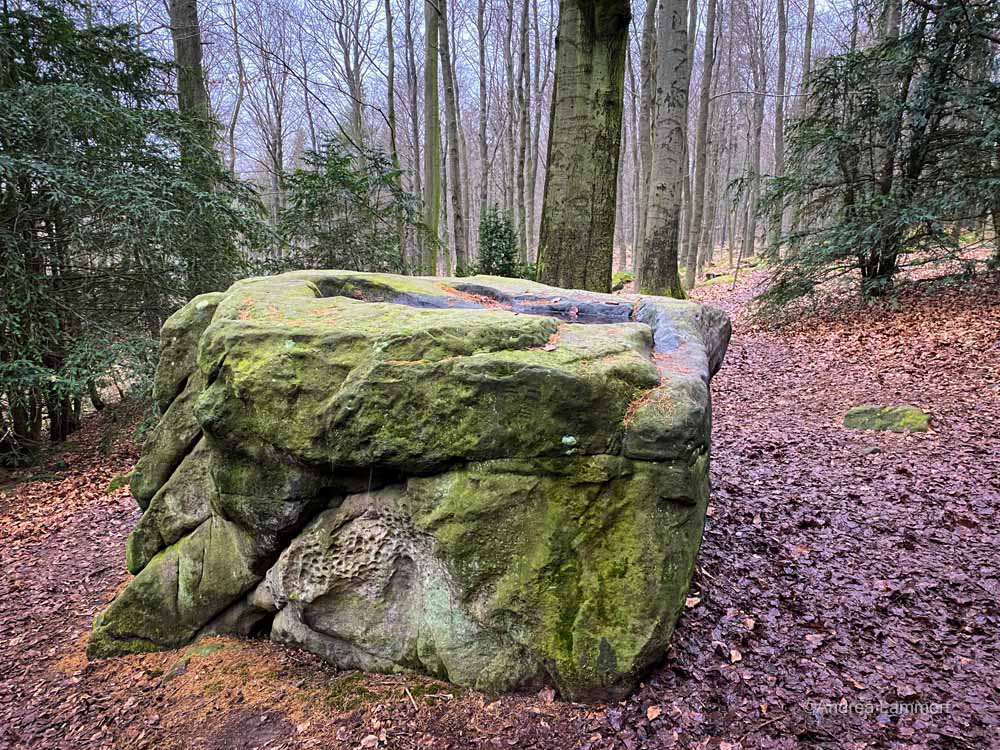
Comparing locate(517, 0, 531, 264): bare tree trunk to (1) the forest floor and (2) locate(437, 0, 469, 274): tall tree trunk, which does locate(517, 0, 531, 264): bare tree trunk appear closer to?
(2) locate(437, 0, 469, 274): tall tree trunk

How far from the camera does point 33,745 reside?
3.25 metres

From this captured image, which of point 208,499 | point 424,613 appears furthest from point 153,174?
point 424,613

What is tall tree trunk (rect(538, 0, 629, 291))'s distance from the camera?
6688mm

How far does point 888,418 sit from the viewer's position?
6.43 metres

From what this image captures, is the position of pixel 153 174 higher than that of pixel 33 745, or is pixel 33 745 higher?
pixel 153 174

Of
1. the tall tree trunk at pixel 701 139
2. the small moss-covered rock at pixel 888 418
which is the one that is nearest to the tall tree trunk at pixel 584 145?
the small moss-covered rock at pixel 888 418

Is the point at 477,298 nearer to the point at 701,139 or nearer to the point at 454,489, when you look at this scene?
the point at 454,489

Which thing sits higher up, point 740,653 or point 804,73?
point 804,73

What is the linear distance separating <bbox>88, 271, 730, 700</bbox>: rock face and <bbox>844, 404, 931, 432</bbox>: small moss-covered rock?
13.4ft

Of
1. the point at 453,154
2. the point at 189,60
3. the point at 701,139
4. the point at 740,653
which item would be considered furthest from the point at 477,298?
the point at 701,139

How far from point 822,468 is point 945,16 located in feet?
31.0

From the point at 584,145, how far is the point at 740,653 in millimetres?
5713

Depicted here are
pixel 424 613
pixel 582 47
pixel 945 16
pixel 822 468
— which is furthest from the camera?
pixel 945 16

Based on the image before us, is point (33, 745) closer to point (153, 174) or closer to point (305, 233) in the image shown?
point (153, 174)
